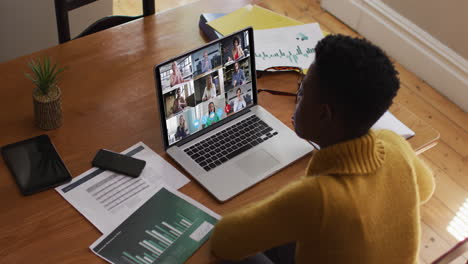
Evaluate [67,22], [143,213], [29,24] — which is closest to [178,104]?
[143,213]

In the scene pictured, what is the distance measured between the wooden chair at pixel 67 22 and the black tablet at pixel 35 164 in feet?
1.80

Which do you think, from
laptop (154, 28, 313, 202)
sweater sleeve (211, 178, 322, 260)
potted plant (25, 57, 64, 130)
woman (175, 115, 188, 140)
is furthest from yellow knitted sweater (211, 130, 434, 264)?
potted plant (25, 57, 64, 130)

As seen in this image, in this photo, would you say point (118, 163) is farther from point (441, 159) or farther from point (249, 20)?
point (441, 159)

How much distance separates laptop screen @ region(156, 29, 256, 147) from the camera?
58.9 inches

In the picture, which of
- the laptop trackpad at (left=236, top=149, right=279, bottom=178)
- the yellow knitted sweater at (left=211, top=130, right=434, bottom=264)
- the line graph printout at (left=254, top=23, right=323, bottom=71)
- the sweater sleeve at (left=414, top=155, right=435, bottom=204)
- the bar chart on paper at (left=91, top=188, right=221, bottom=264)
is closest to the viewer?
the yellow knitted sweater at (left=211, top=130, right=434, bottom=264)

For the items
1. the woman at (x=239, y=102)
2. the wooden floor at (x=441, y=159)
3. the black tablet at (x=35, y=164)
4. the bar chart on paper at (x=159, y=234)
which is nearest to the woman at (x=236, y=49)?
the woman at (x=239, y=102)

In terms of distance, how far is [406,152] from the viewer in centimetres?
135

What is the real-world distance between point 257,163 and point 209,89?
0.25 metres

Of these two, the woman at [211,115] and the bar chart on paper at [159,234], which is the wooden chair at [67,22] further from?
the bar chart on paper at [159,234]

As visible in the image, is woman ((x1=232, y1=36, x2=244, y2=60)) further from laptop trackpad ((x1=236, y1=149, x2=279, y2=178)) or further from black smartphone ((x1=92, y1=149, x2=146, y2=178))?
black smartphone ((x1=92, y1=149, x2=146, y2=178))

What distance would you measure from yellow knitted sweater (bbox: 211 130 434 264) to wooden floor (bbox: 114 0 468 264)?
1.20 meters

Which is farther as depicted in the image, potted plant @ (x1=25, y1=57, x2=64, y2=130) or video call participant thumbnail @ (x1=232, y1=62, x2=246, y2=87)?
video call participant thumbnail @ (x1=232, y1=62, x2=246, y2=87)

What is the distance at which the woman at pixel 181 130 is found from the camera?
1.55m

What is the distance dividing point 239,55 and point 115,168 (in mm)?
472
